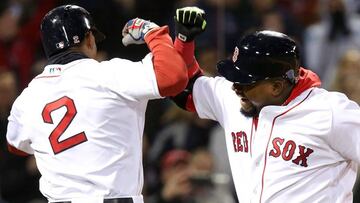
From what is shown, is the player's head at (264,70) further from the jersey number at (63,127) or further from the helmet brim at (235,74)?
the jersey number at (63,127)

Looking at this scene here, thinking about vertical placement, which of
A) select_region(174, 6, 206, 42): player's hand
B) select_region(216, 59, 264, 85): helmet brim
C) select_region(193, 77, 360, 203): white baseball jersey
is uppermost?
select_region(174, 6, 206, 42): player's hand

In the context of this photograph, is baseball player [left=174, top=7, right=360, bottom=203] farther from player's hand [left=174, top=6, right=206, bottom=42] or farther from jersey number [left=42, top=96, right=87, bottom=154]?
jersey number [left=42, top=96, right=87, bottom=154]

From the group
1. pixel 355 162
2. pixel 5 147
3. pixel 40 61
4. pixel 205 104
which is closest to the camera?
pixel 355 162

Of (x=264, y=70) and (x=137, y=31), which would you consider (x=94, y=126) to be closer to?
(x=137, y=31)

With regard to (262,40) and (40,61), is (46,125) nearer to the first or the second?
(262,40)

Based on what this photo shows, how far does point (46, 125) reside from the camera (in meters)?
4.16

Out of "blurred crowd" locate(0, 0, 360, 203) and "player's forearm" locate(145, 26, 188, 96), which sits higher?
"player's forearm" locate(145, 26, 188, 96)

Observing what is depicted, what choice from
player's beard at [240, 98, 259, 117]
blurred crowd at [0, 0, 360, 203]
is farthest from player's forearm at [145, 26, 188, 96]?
blurred crowd at [0, 0, 360, 203]

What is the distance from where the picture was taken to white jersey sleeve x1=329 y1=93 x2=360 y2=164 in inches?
156

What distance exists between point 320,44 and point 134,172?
369 centimetres

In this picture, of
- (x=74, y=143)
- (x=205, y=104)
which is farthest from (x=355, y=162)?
(x=74, y=143)

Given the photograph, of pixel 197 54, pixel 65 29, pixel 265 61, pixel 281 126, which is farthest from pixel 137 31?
pixel 197 54

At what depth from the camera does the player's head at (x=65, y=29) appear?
419 cm

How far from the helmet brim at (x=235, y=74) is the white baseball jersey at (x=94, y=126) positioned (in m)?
0.33
